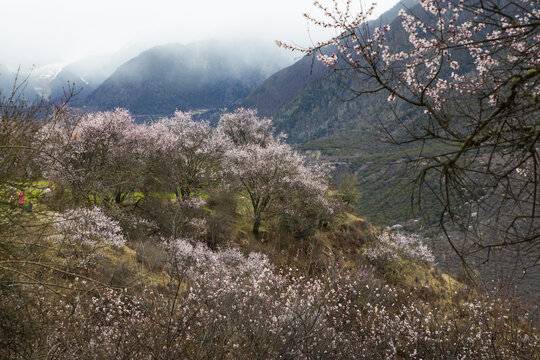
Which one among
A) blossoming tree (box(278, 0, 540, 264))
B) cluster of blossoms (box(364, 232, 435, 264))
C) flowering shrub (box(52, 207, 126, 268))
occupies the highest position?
blossoming tree (box(278, 0, 540, 264))

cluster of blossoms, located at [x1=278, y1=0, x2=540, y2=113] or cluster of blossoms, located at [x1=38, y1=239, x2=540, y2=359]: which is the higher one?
cluster of blossoms, located at [x1=278, y1=0, x2=540, y2=113]

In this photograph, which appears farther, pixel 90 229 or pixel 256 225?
pixel 256 225

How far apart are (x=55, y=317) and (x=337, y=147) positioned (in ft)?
645

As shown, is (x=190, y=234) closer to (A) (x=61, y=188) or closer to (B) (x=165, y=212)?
(B) (x=165, y=212)

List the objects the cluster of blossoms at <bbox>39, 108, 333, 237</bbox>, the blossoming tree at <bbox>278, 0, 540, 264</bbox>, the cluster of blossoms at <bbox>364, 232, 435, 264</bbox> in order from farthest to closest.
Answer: the cluster of blossoms at <bbox>364, 232, 435, 264</bbox>, the cluster of blossoms at <bbox>39, 108, 333, 237</bbox>, the blossoming tree at <bbox>278, 0, 540, 264</bbox>

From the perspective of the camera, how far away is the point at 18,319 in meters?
4.07

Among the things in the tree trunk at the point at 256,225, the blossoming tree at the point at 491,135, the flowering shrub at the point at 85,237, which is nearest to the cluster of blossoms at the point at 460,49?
the blossoming tree at the point at 491,135

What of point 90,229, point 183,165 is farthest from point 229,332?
point 183,165

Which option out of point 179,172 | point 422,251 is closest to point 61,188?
point 179,172

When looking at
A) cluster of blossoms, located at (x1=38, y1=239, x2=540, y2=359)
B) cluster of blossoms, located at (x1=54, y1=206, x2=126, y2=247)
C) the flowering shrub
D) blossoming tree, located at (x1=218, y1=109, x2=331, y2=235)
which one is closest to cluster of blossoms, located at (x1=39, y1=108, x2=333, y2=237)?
blossoming tree, located at (x1=218, y1=109, x2=331, y2=235)

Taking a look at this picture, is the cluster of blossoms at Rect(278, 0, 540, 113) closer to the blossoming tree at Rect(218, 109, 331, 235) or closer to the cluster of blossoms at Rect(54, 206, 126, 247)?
the cluster of blossoms at Rect(54, 206, 126, 247)

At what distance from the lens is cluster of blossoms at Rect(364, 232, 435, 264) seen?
64.7 feet

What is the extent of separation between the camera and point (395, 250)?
20.1m

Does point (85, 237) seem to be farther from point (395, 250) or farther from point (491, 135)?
point (395, 250)
